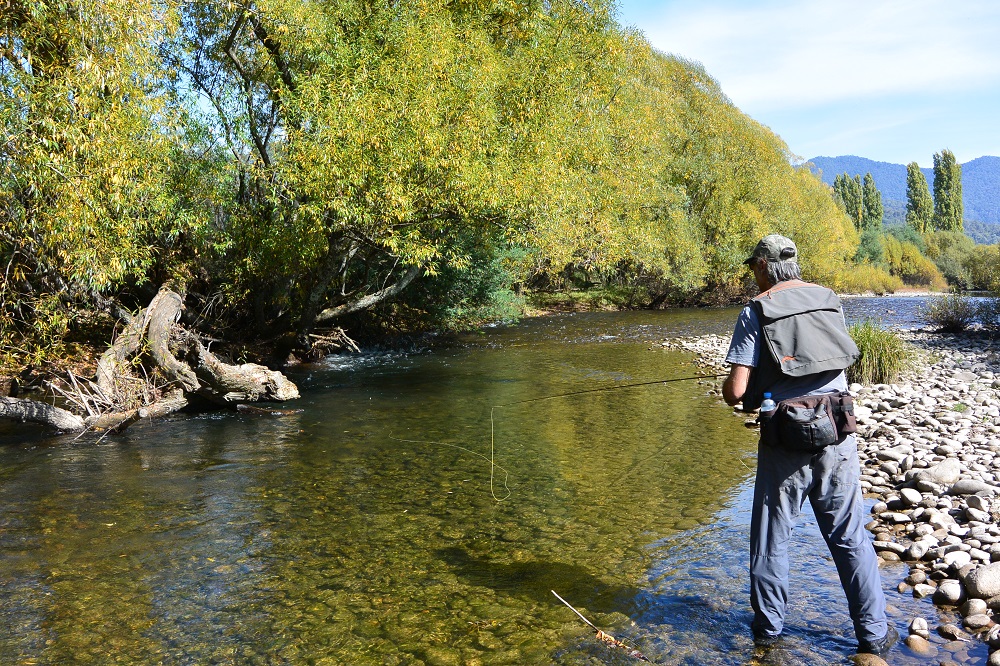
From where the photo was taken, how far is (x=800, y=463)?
166 inches

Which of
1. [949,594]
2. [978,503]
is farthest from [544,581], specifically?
[978,503]

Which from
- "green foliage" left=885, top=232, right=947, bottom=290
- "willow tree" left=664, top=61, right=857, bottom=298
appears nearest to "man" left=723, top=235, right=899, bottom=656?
"willow tree" left=664, top=61, right=857, bottom=298

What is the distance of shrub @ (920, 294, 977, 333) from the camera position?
2223cm

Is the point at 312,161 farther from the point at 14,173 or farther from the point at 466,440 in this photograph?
the point at 466,440

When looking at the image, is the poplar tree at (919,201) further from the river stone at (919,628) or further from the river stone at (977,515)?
the river stone at (919,628)

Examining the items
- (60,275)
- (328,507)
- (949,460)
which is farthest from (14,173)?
(949,460)

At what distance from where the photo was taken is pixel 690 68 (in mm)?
46750

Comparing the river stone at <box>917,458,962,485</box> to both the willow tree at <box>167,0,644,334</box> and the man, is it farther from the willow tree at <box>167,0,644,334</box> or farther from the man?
the willow tree at <box>167,0,644,334</box>

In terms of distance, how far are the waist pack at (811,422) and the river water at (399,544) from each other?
1314mm

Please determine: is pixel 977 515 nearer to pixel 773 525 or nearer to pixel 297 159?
pixel 773 525

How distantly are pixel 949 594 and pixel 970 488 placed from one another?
7.41 ft

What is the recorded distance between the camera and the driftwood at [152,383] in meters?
11.5

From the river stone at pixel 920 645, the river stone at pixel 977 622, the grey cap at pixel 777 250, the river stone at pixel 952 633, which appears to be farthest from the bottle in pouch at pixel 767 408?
the river stone at pixel 977 622

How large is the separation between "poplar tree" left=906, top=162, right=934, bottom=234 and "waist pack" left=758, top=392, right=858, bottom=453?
113332 mm
